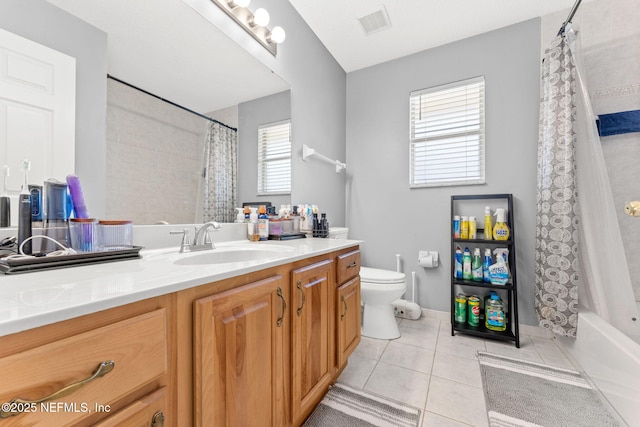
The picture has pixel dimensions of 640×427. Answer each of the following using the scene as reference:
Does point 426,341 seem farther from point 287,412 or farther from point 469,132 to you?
point 469,132

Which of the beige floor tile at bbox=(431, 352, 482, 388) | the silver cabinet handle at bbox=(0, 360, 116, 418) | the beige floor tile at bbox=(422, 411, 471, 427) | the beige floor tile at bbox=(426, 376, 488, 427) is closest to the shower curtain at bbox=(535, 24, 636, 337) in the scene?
the beige floor tile at bbox=(431, 352, 482, 388)

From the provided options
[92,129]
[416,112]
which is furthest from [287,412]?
[416,112]

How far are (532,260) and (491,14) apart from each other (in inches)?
76.5

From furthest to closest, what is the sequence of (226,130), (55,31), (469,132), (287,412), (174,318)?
(469,132), (226,130), (287,412), (55,31), (174,318)

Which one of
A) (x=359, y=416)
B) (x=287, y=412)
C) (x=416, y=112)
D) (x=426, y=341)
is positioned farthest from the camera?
(x=416, y=112)

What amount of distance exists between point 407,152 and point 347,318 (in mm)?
1728

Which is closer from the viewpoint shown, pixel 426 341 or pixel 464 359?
pixel 464 359

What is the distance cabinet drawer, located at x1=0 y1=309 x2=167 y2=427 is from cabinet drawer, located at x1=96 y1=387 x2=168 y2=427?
3 cm

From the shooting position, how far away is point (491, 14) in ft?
6.77

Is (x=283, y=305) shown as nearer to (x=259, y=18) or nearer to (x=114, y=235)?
(x=114, y=235)

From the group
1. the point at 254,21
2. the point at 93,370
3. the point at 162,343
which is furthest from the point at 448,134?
the point at 93,370

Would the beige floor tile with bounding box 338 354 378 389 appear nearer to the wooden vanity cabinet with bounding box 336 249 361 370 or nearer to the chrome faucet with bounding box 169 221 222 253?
the wooden vanity cabinet with bounding box 336 249 361 370

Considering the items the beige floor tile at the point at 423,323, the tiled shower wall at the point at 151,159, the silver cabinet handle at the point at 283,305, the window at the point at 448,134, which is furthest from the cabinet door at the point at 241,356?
the window at the point at 448,134

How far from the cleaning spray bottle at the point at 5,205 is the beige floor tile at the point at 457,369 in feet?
6.62
